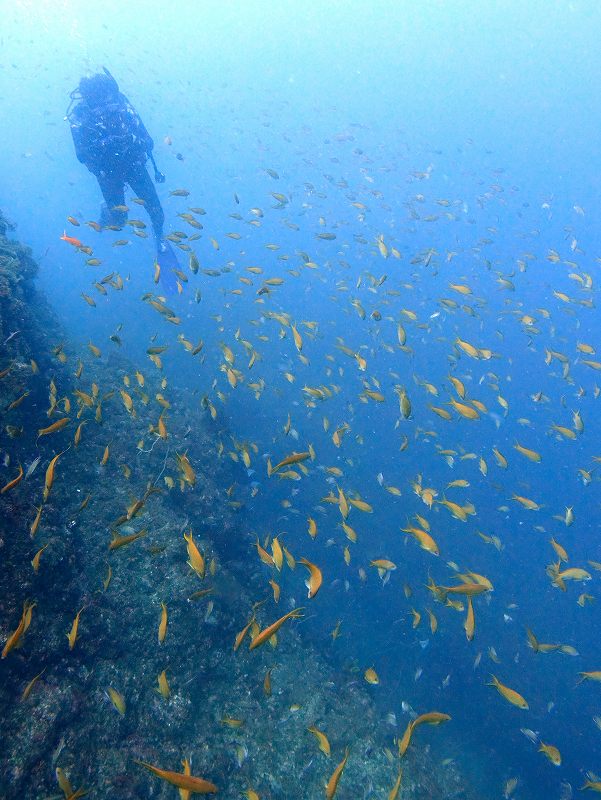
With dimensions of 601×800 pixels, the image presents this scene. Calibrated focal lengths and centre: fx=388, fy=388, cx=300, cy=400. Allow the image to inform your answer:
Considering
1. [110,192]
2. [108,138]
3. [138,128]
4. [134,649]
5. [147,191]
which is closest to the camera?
[134,649]

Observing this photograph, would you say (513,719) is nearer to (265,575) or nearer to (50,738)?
(265,575)

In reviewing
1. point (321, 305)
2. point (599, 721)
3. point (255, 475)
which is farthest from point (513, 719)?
point (321, 305)

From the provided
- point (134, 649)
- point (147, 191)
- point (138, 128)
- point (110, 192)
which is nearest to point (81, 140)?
point (110, 192)

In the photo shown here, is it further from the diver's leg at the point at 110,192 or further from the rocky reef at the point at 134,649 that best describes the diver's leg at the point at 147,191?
the rocky reef at the point at 134,649

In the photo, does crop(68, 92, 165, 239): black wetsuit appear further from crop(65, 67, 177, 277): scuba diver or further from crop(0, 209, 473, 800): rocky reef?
crop(0, 209, 473, 800): rocky reef

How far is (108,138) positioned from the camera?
1296cm

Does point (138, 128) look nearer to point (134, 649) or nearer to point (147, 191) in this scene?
point (147, 191)

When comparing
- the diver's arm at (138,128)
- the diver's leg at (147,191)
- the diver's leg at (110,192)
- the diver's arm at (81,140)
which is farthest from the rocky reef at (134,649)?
the diver's arm at (138,128)

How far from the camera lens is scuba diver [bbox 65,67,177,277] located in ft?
42.3

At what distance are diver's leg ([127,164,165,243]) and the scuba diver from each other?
0.05m

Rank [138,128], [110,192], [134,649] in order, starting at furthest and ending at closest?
[110,192], [138,128], [134,649]

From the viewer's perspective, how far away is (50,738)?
4.14m

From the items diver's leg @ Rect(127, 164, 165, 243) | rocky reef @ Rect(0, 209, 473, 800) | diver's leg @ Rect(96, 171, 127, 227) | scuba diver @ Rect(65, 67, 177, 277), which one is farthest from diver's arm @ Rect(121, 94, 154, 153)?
rocky reef @ Rect(0, 209, 473, 800)

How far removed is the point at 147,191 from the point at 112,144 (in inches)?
100
